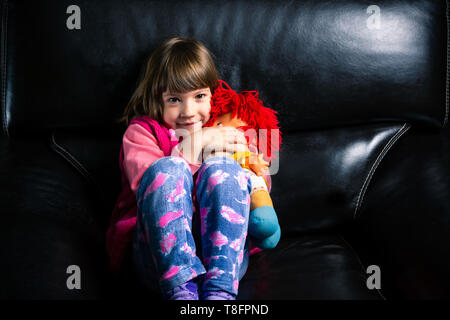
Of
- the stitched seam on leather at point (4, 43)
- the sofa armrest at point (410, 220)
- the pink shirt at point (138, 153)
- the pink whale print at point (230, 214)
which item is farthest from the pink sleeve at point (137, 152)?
the sofa armrest at point (410, 220)

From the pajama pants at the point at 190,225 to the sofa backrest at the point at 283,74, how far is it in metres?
0.34

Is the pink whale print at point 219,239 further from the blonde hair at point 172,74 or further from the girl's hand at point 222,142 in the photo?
the blonde hair at point 172,74

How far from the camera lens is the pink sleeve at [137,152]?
116 cm

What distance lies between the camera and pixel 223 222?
3.47 feet

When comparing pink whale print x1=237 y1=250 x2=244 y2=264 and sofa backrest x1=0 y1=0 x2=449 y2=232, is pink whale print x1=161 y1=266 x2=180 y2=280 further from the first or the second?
sofa backrest x1=0 y1=0 x2=449 y2=232

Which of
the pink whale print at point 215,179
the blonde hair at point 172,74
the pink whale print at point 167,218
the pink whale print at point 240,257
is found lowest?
the pink whale print at point 240,257

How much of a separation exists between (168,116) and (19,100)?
42cm

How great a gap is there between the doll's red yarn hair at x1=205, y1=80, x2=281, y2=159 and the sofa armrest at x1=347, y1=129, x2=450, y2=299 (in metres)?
0.33

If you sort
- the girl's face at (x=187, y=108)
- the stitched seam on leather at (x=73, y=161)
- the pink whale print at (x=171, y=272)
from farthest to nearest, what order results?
the stitched seam on leather at (x=73, y=161), the girl's face at (x=187, y=108), the pink whale print at (x=171, y=272)

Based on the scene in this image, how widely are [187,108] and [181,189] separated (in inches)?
11.3

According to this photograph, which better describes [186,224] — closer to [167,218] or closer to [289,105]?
[167,218]
